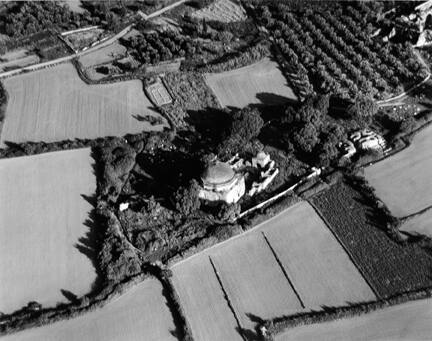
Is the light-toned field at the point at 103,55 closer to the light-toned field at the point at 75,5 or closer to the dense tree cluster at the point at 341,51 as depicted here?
the light-toned field at the point at 75,5

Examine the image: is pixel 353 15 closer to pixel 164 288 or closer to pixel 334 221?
pixel 334 221

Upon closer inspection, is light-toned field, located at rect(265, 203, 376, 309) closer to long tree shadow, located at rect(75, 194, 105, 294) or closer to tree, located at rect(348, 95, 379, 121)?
tree, located at rect(348, 95, 379, 121)

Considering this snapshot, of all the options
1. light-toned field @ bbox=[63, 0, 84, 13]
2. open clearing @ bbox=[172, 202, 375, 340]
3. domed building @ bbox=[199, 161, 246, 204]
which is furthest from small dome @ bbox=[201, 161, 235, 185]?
light-toned field @ bbox=[63, 0, 84, 13]

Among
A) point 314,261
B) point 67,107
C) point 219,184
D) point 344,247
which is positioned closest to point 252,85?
point 219,184

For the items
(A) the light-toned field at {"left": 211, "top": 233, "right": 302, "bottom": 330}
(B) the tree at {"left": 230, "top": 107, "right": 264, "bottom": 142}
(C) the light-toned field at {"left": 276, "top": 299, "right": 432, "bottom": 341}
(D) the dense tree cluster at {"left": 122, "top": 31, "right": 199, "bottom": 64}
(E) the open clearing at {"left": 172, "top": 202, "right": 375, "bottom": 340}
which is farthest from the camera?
(D) the dense tree cluster at {"left": 122, "top": 31, "right": 199, "bottom": 64}

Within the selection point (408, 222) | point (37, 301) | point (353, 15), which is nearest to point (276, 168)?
point (408, 222)

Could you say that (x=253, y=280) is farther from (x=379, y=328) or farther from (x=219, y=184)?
(x=379, y=328)
